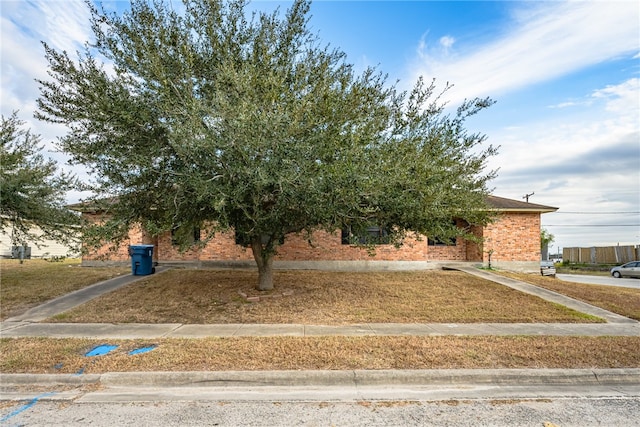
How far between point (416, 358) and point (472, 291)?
20.9 feet


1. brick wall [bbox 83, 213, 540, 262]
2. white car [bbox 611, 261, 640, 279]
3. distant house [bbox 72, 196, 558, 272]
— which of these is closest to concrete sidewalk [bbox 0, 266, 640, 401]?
distant house [bbox 72, 196, 558, 272]

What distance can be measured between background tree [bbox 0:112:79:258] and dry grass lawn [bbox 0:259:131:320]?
1.43 metres

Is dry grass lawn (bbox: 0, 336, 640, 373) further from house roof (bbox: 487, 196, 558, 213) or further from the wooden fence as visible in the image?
the wooden fence

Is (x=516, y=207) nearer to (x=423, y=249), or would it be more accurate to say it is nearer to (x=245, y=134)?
(x=423, y=249)

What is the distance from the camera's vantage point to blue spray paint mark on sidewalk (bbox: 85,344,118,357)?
5.95 metres

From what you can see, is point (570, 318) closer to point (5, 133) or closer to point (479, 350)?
point (479, 350)

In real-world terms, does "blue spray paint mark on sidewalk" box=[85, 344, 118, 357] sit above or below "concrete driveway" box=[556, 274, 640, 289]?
above

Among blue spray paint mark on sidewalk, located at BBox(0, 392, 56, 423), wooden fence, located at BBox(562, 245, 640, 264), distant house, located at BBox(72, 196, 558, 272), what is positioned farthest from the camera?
wooden fence, located at BBox(562, 245, 640, 264)

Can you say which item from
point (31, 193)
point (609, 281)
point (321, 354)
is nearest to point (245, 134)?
point (321, 354)

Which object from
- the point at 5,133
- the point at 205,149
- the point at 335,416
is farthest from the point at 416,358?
the point at 5,133

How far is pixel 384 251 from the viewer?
50.9 feet

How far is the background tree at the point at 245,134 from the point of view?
263 inches

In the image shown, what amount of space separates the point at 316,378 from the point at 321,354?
70 centimetres

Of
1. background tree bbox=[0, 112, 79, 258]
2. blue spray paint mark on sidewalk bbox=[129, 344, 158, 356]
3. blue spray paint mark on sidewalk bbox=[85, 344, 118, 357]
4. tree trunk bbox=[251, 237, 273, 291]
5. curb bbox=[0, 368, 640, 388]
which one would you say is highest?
background tree bbox=[0, 112, 79, 258]
